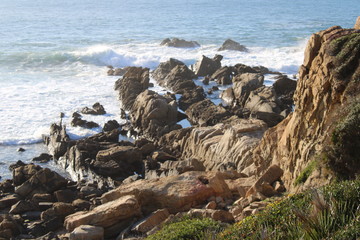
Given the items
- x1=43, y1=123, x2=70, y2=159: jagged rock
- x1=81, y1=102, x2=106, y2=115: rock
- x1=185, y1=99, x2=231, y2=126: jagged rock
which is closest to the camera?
x1=43, y1=123, x2=70, y2=159: jagged rock

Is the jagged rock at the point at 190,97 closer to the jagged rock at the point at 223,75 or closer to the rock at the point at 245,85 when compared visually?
the rock at the point at 245,85

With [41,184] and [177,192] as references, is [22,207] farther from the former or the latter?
[177,192]

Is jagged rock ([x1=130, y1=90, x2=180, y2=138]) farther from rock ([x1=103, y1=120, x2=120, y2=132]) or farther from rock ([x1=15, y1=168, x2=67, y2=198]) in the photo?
rock ([x1=15, y1=168, x2=67, y2=198])

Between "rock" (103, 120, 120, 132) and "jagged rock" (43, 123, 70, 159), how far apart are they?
254 cm

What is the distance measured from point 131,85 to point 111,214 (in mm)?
23326

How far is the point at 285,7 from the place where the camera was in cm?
10419

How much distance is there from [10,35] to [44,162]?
1853 inches

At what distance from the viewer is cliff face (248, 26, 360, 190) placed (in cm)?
1509

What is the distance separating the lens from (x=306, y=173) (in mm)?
14727

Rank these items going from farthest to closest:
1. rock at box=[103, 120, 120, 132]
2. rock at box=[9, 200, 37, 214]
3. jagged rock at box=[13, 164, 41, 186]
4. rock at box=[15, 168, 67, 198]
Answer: rock at box=[103, 120, 120, 132]
jagged rock at box=[13, 164, 41, 186]
rock at box=[15, 168, 67, 198]
rock at box=[9, 200, 37, 214]

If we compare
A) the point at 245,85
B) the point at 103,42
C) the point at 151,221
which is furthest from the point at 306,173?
the point at 103,42

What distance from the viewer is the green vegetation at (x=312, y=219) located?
8.95 metres

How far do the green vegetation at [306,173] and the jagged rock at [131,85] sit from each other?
22.3 metres

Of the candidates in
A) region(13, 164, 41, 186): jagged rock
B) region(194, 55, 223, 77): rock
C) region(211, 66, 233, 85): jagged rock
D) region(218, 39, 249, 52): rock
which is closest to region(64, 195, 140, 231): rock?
region(13, 164, 41, 186): jagged rock
